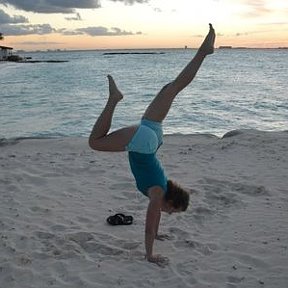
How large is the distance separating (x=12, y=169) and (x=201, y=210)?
3539 mm

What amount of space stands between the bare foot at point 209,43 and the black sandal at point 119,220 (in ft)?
7.33

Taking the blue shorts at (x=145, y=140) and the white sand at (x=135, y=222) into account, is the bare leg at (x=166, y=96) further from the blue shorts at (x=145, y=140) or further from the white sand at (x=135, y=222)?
the white sand at (x=135, y=222)

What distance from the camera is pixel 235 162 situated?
327 inches

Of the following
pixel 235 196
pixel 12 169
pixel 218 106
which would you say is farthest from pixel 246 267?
pixel 218 106

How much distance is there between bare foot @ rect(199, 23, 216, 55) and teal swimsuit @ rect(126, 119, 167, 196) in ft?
2.88

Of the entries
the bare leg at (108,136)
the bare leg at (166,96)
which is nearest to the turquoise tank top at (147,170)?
the bare leg at (108,136)

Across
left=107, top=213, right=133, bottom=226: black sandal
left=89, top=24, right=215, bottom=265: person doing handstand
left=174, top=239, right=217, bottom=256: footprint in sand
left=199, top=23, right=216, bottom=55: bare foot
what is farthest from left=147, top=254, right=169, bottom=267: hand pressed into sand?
left=199, top=23, right=216, bottom=55: bare foot

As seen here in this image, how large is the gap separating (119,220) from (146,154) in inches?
60.9

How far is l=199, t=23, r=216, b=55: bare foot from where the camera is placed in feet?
14.6

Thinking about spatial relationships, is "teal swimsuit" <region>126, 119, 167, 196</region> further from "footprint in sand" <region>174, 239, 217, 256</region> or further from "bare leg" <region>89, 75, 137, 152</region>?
"footprint in sand" <region>174, 239, 217, 256</region>

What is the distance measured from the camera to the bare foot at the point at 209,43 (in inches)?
175

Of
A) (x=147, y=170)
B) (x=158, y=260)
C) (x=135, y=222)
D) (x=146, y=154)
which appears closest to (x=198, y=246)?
(x=158, y=260)

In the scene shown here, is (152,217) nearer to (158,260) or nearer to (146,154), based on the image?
(158,260)

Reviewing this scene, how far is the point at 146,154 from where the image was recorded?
4.20 m
